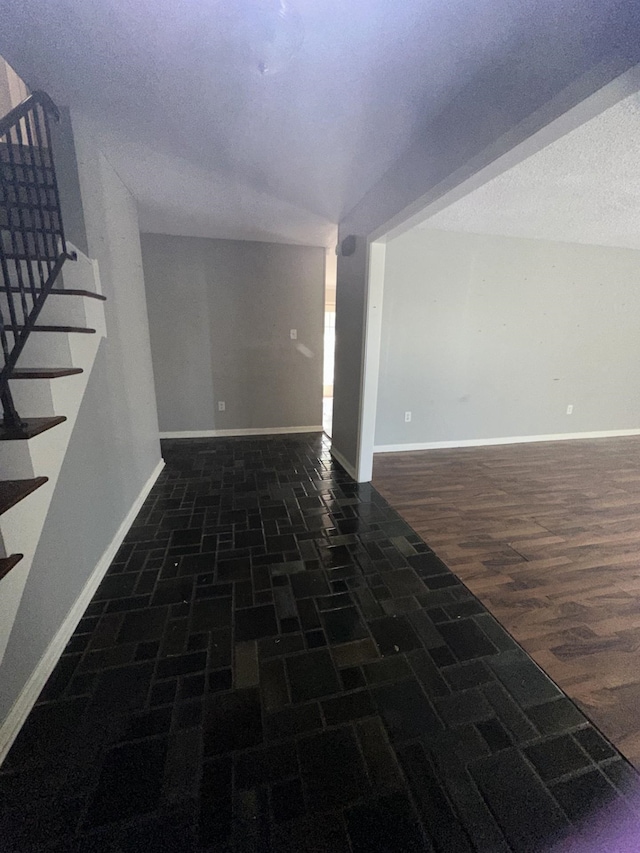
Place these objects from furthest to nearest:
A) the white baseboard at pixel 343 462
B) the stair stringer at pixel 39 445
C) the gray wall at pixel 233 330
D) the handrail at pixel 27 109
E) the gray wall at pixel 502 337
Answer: the gray wall at pixel 233 330, the gray wall at pixel 502 337, the white baseboard at pixel 343 462, the handrail at pixel 27 109, the stair stringer at pixel 39 445

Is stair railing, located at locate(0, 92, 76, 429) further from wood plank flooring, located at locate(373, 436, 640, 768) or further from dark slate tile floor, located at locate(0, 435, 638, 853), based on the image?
wood plank flooring, located at locate(373, 436, 640, 768)

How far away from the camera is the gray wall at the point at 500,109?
94 centimetres

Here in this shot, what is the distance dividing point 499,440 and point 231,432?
3543 mm

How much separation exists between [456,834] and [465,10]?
2536mm

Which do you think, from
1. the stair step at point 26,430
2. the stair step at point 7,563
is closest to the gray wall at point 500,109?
the stair step at point 26,430

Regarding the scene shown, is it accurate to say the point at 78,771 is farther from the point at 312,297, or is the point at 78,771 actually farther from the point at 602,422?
the point at 602,422

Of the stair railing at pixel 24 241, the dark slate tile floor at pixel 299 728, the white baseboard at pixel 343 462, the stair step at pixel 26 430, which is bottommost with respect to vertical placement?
the dark slate tile floor at pixel 299 728

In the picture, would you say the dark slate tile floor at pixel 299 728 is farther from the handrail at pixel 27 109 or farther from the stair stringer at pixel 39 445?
the handrail at pixel 27 109

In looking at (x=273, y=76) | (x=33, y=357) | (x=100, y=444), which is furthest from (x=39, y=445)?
(x=273, y=76)

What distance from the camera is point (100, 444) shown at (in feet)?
6.30

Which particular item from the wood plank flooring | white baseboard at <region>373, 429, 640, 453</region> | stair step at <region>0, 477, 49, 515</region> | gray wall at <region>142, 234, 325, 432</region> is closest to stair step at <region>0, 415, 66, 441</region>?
stair step at <region>0, 477, 49, 515</region>

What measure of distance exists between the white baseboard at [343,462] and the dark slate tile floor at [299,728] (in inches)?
48.6

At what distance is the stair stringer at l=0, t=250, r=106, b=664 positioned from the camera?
3.71 ft

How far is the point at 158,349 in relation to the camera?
396 centimetres
